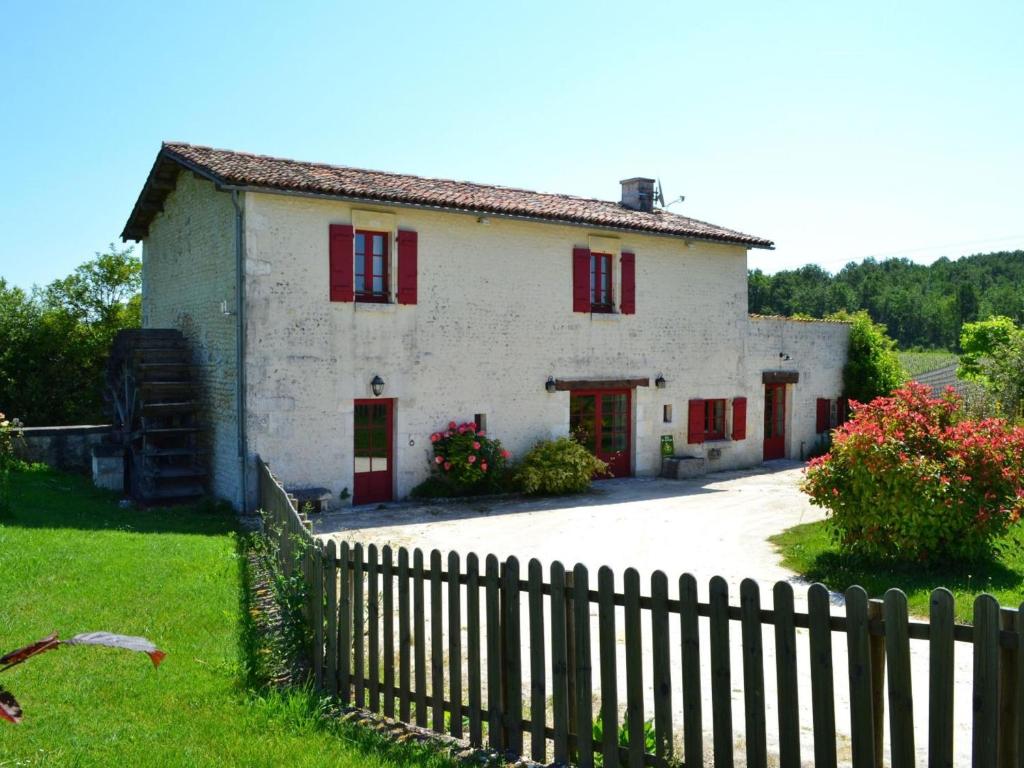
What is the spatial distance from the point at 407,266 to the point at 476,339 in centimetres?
192

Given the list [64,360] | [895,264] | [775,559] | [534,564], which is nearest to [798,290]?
[895,264]

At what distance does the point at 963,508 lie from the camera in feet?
29.2

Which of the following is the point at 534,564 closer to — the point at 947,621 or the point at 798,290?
the point at 947,621

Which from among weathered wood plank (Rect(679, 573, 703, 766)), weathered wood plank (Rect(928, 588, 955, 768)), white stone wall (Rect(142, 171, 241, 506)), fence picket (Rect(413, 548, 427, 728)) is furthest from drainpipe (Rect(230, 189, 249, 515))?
weathered wood plank (Rect(928, 588, 955, 768))

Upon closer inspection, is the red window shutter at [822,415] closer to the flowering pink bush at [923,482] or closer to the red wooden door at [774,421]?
the red wooden door at [774,421]

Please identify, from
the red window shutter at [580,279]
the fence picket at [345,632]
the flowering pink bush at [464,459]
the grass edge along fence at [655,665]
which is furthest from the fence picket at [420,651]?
the red window shutter at [580,279]

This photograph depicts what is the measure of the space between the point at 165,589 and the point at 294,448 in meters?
5.93

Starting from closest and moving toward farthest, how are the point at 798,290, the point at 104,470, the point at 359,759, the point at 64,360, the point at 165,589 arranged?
1. the point at 359,759
2. the point at 165,589
3. the point at 104,470
4. the point at 64,360
5. the point at 798,290

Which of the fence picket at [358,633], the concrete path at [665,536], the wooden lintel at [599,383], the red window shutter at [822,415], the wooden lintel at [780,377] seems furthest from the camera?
the red window shutter at [822,415]

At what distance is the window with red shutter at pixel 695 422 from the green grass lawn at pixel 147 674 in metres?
11.6

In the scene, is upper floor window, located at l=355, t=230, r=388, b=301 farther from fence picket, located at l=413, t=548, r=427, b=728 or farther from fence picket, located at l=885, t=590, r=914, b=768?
fence picket, located at l=885, t=590, r=914, b=768

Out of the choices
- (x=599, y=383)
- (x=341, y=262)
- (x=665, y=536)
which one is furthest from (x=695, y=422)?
(x=341, y=262)

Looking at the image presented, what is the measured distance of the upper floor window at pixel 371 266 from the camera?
1495cm

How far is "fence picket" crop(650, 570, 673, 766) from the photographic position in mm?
4395
